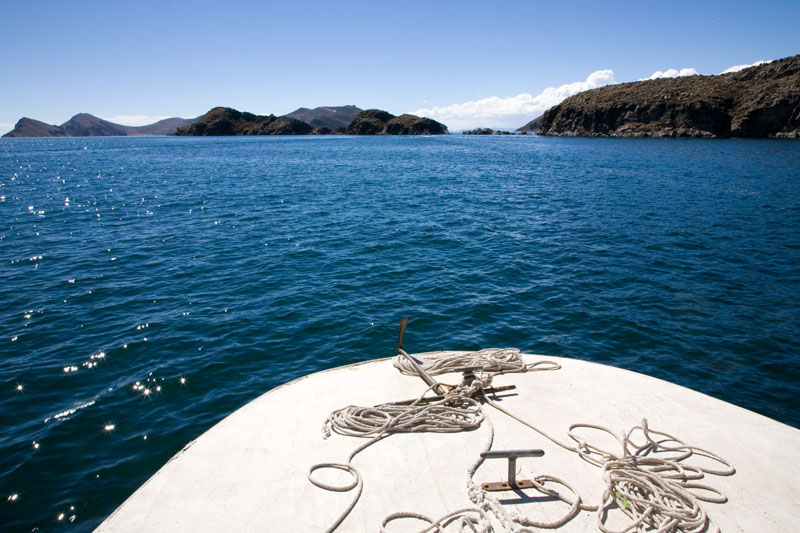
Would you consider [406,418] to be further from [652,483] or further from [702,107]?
[702,107]

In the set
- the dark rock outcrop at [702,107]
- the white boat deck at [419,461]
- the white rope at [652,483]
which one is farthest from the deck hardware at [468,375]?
the dark rock outcrop at [702,107]

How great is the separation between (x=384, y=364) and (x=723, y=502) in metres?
5.44

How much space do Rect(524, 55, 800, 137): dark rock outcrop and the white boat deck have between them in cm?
12542

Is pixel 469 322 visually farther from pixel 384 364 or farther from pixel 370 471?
pixel 370 471

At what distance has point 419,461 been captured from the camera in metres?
5.56

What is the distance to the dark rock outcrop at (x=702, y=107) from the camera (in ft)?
318

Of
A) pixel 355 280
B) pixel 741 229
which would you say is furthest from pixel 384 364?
pixel 741 229

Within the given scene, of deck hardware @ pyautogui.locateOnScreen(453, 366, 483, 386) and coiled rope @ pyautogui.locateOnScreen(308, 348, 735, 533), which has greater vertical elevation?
deck hardware @ pyautogui.locateOnScreen(453, 366, 483, 386)

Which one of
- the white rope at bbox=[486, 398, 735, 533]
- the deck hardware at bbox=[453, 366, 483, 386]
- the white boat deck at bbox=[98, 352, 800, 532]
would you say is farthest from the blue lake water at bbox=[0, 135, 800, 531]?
the white rope at bbox=[486, 398, 735, 533]

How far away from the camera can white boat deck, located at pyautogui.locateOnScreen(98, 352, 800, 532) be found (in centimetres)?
473

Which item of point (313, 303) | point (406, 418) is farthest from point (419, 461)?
point (313, 303)

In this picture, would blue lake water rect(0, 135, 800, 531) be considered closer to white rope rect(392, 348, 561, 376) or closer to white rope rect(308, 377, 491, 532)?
white rope rect(392, 348, 561, 376)

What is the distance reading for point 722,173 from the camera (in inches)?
1725

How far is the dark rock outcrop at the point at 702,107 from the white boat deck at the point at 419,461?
12542 centimetres
